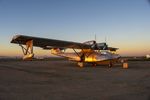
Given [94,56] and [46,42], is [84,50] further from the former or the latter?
[46,42]

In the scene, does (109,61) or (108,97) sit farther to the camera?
(109,61)

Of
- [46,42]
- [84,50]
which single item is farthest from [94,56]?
[46,42]

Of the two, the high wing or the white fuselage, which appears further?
the white fuselage

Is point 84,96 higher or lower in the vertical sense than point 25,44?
lower

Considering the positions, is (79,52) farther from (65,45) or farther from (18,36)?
(18,36)

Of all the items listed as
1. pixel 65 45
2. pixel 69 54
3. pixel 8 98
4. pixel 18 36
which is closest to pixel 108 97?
pixel 8 98

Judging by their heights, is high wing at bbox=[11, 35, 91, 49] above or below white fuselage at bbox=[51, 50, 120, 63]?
above

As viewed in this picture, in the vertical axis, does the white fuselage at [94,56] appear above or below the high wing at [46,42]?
below

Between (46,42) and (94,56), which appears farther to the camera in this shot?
(94,56)

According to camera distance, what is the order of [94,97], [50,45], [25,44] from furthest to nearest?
[50,45] < [25,44] < [94,97]

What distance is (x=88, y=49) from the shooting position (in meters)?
37.6

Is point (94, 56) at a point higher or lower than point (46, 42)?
lower

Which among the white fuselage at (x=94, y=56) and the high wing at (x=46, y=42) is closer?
the high wing at (x=46, y=42)

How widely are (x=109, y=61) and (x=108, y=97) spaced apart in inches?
948
